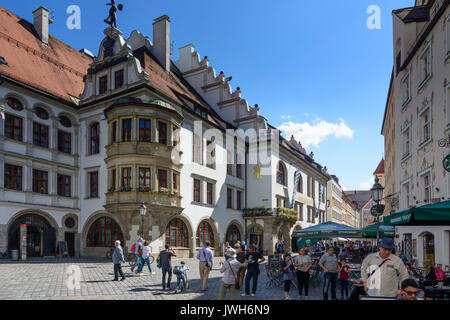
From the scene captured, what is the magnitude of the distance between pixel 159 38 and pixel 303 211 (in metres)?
26.7

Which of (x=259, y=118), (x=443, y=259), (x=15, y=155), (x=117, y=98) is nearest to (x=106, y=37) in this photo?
(x=117, y=98)

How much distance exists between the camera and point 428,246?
1719 centimetres

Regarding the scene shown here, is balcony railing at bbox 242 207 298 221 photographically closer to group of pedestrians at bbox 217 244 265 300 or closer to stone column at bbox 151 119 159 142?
stone column at bbox 151 119 159 142

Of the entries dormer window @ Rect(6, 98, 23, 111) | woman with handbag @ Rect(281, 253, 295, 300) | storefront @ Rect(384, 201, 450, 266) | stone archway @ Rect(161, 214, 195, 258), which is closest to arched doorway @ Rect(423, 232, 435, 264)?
storefront @ Rect(384, 201, 450, 266)

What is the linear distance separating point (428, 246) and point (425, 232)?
58cm

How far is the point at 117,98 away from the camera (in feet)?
95.3

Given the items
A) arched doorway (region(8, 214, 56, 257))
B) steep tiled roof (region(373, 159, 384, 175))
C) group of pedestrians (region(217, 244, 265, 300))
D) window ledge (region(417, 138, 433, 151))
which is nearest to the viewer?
group of pedestrians (region(217, 244, 265, 300))

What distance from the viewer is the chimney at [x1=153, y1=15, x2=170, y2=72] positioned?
118 feet

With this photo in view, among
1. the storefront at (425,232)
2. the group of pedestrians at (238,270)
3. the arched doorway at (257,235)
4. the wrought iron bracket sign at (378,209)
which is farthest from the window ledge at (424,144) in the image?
the arched doorway at (257,235)

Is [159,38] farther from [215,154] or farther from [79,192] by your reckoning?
[79,192]

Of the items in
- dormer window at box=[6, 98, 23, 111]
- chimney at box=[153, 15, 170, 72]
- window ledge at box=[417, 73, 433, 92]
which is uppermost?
chimney at box=[153, 15, 170, 72]

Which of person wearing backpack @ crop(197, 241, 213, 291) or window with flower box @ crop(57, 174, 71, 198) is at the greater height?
window with flower box @ crop(57, 174, 71, 198)

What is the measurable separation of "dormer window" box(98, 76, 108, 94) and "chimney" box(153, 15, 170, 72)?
6939 millimetres
